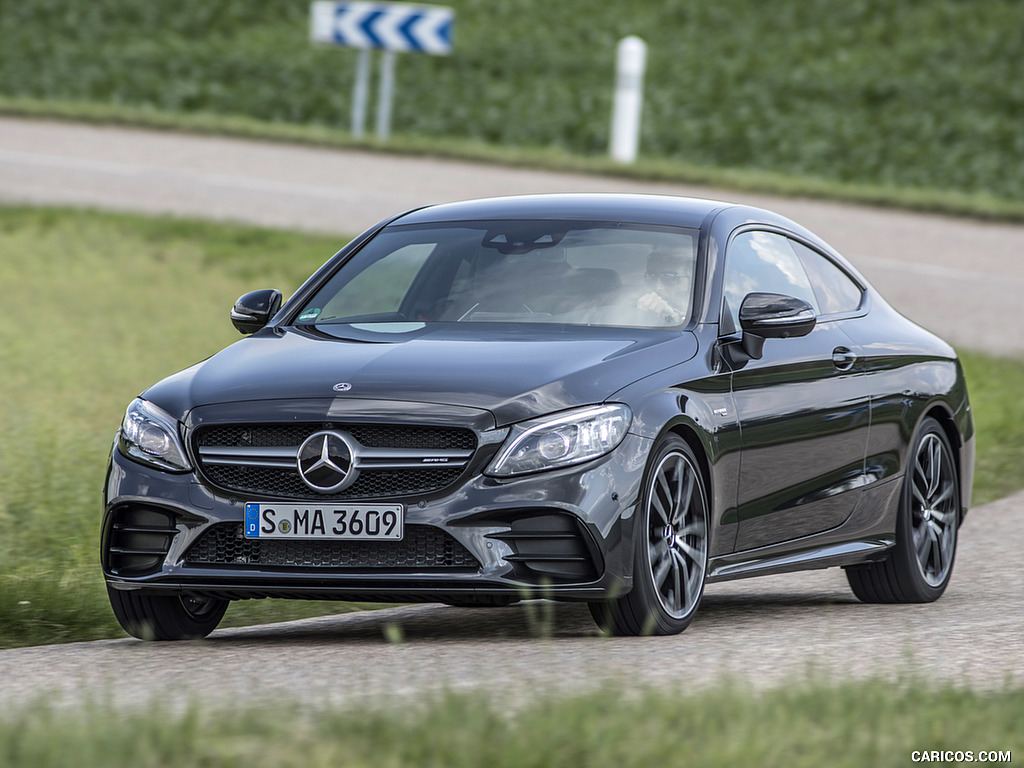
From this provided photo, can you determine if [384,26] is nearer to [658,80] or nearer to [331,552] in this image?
[658,80]

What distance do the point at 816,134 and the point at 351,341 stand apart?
20.1 metres

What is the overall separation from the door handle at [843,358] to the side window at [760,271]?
23cm

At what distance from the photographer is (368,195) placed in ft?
68.0

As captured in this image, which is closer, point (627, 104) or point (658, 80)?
point (627, 104)

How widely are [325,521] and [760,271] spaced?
2409 mm

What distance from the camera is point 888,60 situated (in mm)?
29438

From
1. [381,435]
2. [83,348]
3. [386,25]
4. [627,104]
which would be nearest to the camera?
[381,435]

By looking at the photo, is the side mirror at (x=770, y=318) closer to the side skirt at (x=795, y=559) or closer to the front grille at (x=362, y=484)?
the side skirt at (x=795, y=559)

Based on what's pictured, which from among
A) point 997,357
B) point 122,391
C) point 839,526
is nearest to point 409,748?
point 839,526

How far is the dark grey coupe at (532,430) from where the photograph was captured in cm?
628

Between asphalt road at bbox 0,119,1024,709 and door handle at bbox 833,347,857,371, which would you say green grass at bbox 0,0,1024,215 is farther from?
door handle at bbox 833,347,857,371

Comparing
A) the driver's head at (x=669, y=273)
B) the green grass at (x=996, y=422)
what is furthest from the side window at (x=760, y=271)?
the green grass at (x=996, y=422)

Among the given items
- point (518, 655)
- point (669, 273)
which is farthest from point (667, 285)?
point (518, 655)

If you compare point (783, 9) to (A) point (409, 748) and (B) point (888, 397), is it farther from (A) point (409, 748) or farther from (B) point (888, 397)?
(A) point (409, 748)
